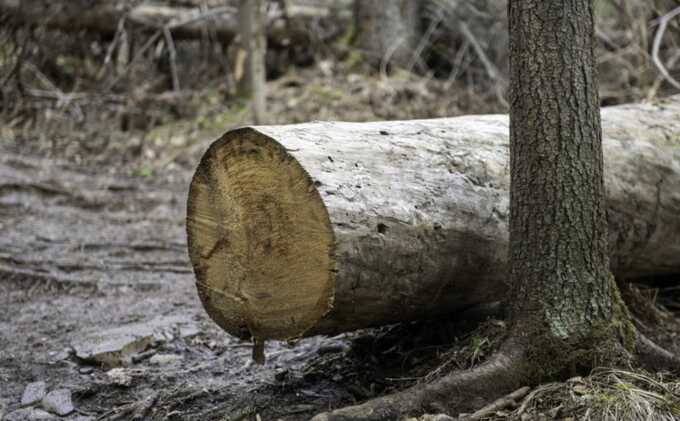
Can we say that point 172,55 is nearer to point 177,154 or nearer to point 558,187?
point 177,154

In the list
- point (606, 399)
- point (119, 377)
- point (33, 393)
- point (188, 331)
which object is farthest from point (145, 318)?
point (606, 399)

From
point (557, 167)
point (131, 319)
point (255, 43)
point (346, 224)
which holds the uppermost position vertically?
point (255, 43)

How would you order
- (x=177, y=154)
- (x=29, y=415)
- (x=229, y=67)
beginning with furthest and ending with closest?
(x=229, y=67)
(x=177, y=154)
(x=29, y=415)

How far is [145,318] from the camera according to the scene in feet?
16.3

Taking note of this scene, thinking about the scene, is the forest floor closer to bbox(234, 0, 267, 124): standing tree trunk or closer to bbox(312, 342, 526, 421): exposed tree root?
bbox(312, 342, 526, 421): exposed tree root

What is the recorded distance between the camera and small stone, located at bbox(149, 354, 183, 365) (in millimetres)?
4257

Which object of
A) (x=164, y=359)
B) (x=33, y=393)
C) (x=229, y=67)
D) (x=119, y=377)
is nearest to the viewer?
(x=33, y=393)

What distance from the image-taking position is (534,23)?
3.14 meters

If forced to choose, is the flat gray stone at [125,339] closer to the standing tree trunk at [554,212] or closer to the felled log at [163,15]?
the standing tree trunk at [554,212]

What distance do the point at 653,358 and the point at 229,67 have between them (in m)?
8.22

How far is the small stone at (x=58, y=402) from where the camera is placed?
12.0 feet

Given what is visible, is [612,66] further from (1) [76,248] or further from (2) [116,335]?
(2) [116,335]

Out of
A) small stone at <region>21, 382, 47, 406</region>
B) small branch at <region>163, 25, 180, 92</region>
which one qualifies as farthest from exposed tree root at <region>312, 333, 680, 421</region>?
small branch at <region>163, 25, 180, 92</region>

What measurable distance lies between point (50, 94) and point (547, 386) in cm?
770
